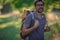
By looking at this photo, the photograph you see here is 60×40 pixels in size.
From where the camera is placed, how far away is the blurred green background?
3725 mm

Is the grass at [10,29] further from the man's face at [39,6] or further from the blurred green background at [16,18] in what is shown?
the man's face at [39,6]

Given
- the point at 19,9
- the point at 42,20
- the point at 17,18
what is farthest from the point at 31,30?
the point at 17,18

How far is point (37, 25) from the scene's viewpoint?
1.34 metres

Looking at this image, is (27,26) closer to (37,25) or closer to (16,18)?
(37,25)

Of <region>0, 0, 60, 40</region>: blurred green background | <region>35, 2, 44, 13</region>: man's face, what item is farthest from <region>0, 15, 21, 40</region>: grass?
<region>35, 2, 44, 13</region>: man's face

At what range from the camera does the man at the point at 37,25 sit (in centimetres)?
133

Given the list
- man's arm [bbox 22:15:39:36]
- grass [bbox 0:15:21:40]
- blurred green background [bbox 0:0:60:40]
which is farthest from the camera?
grass [bbox 0:15:21:40]

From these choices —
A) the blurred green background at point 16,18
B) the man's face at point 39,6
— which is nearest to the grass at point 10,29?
the blurred green background at point 16,18

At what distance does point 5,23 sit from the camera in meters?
4.34

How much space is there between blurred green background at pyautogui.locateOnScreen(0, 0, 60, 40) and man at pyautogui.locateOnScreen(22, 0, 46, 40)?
7.15 feet

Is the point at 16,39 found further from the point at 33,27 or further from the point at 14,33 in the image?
the point at 33,27

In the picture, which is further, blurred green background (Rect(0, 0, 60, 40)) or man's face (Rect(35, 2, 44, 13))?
blurred green background (Rect(0, 0, 60, 40))

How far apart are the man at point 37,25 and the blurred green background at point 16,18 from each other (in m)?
2.18

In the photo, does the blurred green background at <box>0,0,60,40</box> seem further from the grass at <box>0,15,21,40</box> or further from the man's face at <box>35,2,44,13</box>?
the man's face at <box>35,2,44,13</box>
